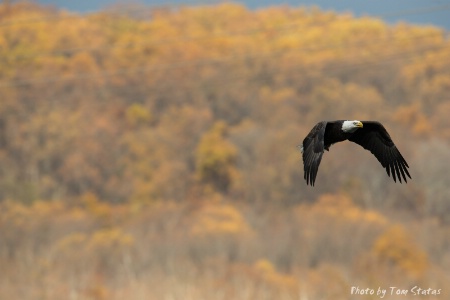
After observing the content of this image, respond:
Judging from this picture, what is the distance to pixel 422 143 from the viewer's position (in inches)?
2244

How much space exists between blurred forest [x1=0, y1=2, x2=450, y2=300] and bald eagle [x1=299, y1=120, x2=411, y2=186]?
24161 millimetres

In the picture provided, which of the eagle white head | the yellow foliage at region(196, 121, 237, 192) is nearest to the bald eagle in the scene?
the eagle white head

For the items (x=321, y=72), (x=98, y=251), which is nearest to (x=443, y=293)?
(x=98, y=251)

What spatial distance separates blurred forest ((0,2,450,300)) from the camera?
4700cm

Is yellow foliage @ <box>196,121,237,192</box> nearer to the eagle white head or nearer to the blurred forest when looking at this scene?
the blurred forest

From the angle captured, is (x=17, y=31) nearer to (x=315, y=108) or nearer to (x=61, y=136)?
(x=61, y=136)

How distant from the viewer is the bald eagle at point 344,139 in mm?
9766

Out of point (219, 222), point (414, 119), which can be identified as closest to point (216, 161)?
point (219, 222)

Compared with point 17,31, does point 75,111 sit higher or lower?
lower

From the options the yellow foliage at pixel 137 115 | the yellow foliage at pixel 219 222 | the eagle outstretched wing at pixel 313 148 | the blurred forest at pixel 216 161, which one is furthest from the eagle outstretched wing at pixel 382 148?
the yellow foliage at pixel 137 115

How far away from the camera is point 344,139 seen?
10180 millimetres

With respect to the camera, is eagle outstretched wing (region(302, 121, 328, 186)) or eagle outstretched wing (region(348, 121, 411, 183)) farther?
eagle outstretched wing (region(348, 121, 411, 183))

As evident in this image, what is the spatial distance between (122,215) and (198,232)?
301 inches

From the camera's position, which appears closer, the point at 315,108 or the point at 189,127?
the point at 315,108
